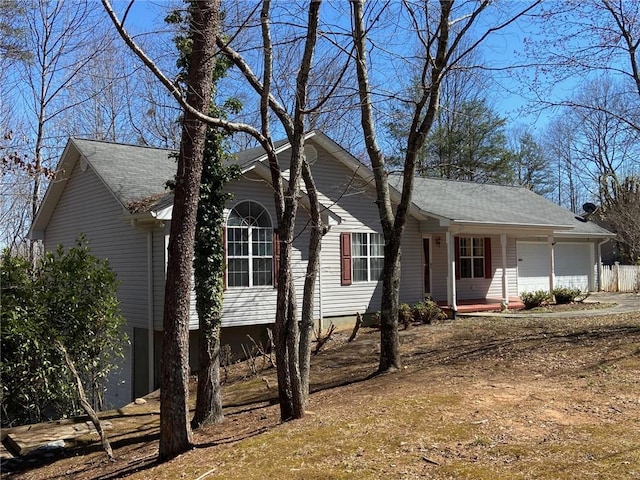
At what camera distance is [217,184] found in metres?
9.16

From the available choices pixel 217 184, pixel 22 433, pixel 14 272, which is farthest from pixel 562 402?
pixel 14 272

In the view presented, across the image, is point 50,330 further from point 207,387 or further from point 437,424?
point 437,424

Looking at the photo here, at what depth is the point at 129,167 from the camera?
50.1 feet

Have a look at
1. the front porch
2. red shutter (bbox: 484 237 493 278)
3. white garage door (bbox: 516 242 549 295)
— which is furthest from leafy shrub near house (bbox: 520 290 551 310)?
white garage door (bbox: 516 242 549 295)

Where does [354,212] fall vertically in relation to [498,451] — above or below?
above

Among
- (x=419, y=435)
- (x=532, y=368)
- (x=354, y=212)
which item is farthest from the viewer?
(x=354, y=212)

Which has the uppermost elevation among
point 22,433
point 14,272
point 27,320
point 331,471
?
point 14,272

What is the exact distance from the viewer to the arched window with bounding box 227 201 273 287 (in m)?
13.7

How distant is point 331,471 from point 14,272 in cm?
767

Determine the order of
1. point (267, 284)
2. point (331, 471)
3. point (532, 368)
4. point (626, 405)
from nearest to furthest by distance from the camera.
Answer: point (331, 471), point (626, 405), point (532, 368), point (267, 284)

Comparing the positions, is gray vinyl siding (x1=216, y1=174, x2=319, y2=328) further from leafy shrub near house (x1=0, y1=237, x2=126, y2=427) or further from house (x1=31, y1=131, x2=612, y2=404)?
leafy shrub near house (x1=0, y1=237, x2=126, y2=427)

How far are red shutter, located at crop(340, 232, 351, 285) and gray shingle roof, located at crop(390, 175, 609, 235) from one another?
8.32 ft

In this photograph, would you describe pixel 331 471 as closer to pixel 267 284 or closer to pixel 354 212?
pixel 267 284

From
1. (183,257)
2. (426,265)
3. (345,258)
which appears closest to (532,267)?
(426,265)
